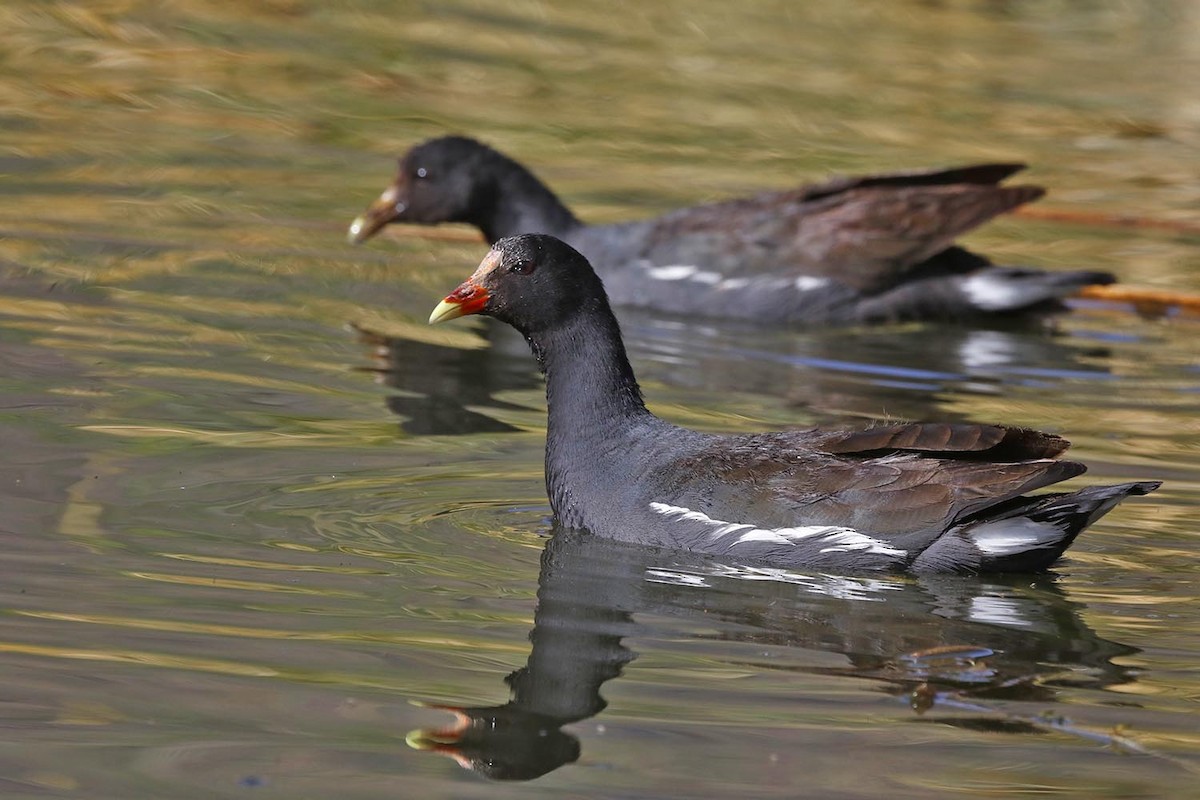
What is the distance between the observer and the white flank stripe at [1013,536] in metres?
6.21

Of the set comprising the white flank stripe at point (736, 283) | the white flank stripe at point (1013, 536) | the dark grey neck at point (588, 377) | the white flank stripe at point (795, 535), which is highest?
the dark grey neck at point (588, 377)

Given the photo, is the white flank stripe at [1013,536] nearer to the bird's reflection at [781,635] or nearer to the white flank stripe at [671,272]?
the bird's reflection at [781,635]

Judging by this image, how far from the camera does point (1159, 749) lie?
194 inches

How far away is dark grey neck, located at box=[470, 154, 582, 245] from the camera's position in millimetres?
11164

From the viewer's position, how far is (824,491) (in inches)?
247

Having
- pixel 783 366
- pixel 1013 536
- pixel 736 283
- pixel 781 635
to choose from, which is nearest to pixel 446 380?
pixel 783 366

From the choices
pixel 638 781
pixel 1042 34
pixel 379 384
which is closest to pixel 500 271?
pixel 379 384

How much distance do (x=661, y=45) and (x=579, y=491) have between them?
1120 cm

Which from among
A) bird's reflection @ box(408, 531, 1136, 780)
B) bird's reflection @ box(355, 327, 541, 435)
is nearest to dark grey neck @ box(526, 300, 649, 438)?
bird's reflection @ box(408, 531, 1136, 780)

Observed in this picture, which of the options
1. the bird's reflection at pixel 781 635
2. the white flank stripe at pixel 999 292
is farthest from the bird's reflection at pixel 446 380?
the white flank stripe at pixel 999 292

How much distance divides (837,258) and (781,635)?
5188 mm

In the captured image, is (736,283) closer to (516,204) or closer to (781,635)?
(516,204)

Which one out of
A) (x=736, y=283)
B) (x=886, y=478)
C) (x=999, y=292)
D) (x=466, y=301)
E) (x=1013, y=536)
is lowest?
(x=736, y=283)

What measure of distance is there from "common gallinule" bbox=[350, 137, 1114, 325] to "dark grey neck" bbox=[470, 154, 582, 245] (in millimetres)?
333
